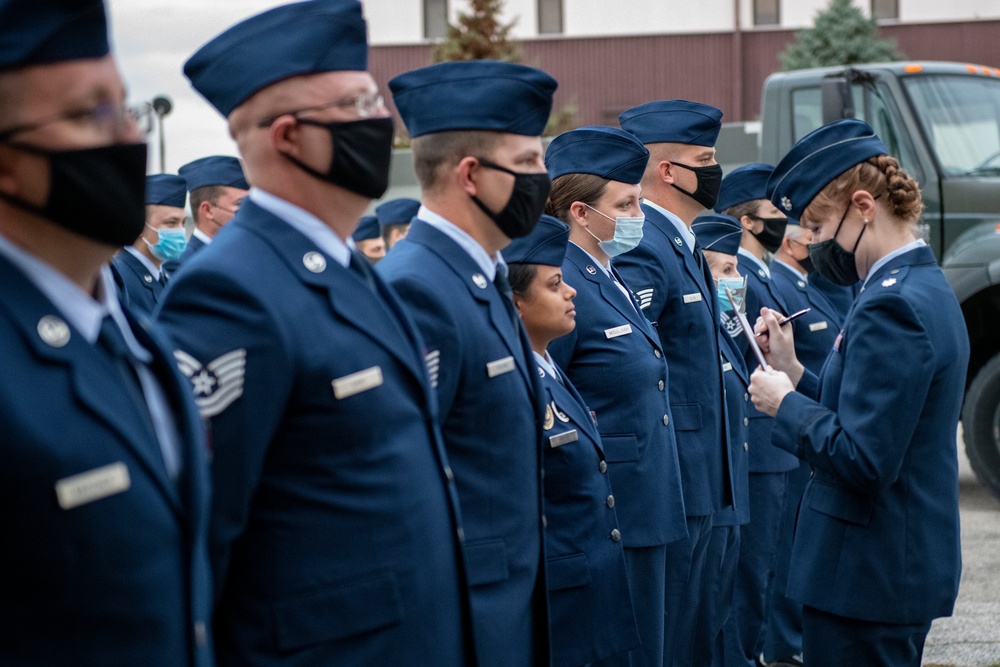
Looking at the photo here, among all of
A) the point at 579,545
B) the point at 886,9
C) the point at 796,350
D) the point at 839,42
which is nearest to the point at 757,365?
the point at 796,350

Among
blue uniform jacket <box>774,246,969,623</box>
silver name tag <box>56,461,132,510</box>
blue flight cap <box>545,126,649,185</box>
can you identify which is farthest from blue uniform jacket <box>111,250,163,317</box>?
silver name tag <box>56,461,132,510</box>

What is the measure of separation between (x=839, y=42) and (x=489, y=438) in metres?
25.4

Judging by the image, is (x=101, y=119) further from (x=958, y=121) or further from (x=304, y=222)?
(x=958, y=121)

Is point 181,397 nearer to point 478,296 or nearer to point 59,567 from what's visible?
point 59,567

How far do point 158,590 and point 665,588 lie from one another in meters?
2.82

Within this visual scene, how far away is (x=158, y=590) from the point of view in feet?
5.51

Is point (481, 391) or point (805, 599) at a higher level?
point (481, 391)

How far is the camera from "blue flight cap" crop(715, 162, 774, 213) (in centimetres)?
614

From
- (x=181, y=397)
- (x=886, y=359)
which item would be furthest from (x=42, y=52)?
(x=886, y=359)

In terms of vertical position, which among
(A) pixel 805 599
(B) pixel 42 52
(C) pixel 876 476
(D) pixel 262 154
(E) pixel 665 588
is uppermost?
(B) pixel 42 52

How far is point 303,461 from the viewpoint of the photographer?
2.08m

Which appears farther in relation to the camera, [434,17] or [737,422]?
[434,17]

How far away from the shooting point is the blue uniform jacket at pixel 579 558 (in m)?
3.19

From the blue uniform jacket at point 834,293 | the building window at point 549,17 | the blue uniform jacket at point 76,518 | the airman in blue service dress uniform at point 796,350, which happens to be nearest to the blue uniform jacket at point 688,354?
the airman in blue service dress uniform at point 796,350
